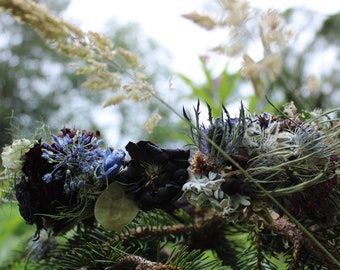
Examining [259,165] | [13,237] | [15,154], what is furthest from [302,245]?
[13,237]

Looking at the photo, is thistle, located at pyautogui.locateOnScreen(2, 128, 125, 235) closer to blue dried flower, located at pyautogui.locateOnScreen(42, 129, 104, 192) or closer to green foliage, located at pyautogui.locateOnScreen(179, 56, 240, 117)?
blue dried flower, located at pyautogui.locateOnScreen(42, 129, 104, 192)

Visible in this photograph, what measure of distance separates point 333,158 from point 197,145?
0.08 m

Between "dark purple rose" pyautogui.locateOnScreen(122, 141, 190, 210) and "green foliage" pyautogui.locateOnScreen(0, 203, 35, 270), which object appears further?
"green foliage" pyautogui.locateOnScreen(0, 203, 35, 270)

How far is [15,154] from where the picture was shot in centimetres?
27

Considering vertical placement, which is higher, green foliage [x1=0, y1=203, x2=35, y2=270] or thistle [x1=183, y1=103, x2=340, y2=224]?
green foliage [x1=0, y1=203, x2=35, y2=270]

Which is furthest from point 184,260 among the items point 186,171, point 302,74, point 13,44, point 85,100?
point 13,44

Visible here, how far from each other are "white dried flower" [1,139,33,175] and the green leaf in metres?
0.06

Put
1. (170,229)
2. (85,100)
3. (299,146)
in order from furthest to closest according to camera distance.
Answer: (85,100) < (170,229) < (299,146)

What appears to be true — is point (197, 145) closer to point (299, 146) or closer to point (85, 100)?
point (299, 146)

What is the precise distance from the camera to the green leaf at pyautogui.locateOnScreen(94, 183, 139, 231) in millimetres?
260

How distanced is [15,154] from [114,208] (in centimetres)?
8

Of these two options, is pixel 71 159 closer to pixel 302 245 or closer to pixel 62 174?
pixel 62 174

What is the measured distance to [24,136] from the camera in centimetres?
30

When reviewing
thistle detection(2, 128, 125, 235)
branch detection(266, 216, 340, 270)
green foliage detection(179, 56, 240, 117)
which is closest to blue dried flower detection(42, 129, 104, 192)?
thistle detection(2, 128, 125, 235)
